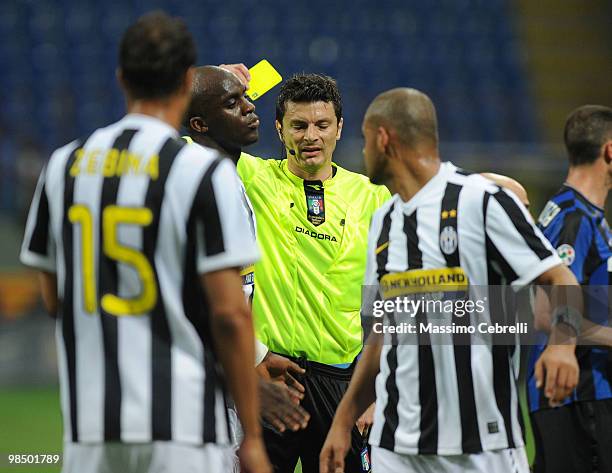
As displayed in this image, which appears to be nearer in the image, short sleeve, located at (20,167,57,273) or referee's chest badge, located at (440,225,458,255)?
short sleeve, located at (20,167,57,273)

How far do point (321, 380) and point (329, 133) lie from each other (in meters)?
1.28

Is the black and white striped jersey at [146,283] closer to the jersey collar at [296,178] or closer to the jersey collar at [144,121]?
the jersey collar at [144,121]

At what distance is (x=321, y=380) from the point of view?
5.13 m

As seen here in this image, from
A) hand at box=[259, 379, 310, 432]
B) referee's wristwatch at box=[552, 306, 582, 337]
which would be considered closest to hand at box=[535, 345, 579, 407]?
referee's wristwatch at box=[552, 306, 582, 337]

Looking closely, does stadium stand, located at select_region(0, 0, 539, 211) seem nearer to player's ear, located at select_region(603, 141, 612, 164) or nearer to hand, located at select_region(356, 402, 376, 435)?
hand, located at select_region(356, 402, 376, 435)

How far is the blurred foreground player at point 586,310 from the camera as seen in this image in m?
4.62

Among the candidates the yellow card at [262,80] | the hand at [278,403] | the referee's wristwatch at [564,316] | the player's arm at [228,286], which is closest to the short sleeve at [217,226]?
the player's arm at [228,286]

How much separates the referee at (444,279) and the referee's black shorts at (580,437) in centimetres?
110

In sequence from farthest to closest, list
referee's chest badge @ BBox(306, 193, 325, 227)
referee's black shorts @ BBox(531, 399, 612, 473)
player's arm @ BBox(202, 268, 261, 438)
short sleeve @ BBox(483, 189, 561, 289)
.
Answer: referee's chest badge @ BBox(306, 193, 325, 227) < referee's black shorts @ BBox(531, 399, 612, 473) < short sleeve @ BBox(483, 189, 561, 289) < player's arm @ BBox(202, 268, 261, 438)

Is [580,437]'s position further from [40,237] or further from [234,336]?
[40,237]

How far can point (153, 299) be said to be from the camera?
2799 millimetres

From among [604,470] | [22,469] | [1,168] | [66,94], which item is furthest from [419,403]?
[66,94]

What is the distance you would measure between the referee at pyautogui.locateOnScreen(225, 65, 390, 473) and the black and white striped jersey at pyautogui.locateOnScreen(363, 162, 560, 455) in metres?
1.42

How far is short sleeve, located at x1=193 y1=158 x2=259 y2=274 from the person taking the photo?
278cm
